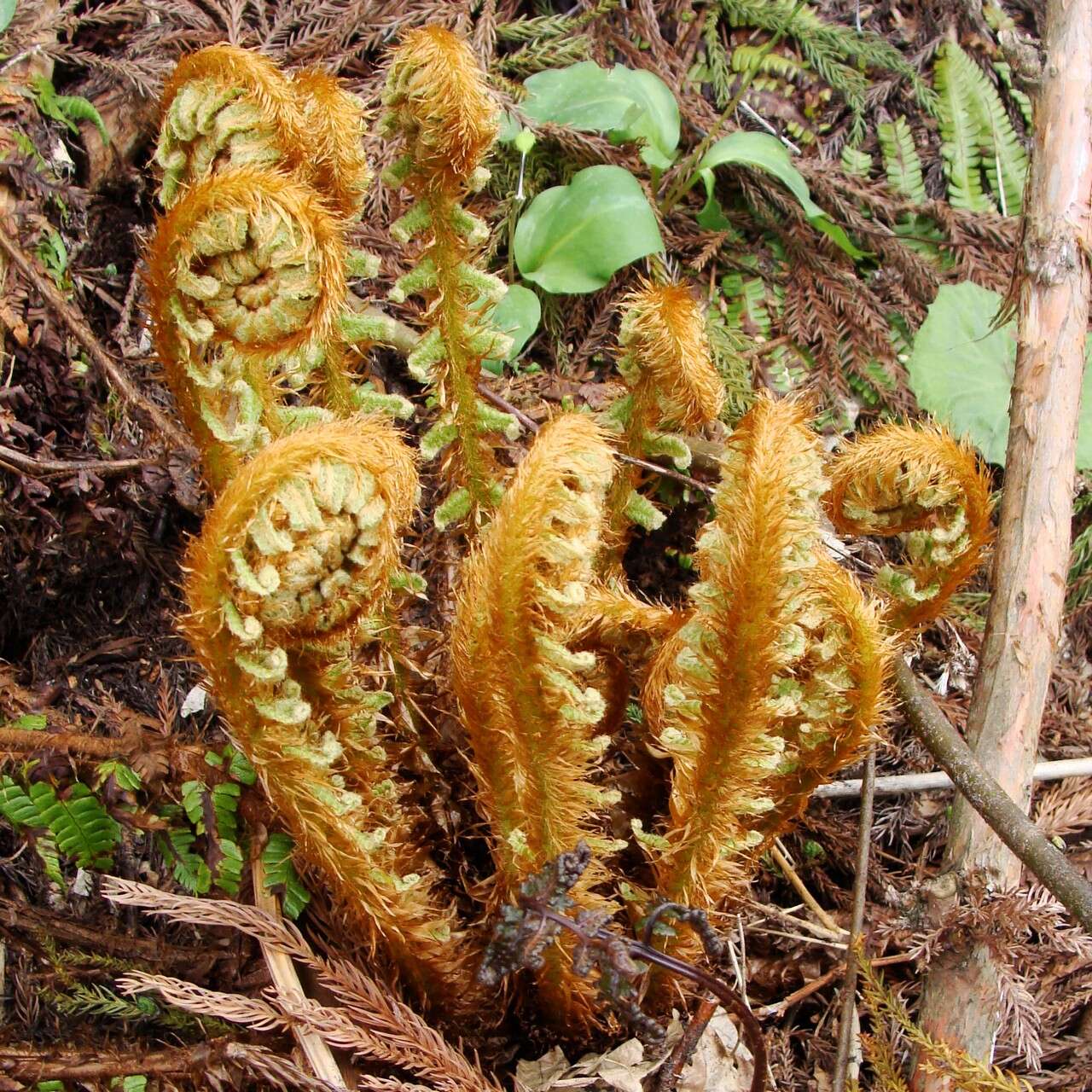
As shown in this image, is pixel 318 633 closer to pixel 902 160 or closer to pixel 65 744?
pixel 65 744

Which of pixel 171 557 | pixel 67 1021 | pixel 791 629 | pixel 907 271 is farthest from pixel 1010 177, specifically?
pixel 67 1021

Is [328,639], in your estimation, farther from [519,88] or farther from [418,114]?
[519,88]

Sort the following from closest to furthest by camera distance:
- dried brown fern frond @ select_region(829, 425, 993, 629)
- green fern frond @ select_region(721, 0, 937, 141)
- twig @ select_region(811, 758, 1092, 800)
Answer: dried brown fern frond @ select_region(829, 425, 993, 629) → twig @ select_region(811, 758, 1092, 800) → green fern frond @ select_region(721, 0, 937, 141)

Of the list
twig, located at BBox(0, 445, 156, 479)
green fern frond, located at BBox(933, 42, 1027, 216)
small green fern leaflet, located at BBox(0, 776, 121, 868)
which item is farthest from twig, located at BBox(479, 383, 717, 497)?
green fern frond, located at BBox(933, 42, 1027, 216)

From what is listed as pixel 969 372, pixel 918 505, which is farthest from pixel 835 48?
pixel 918 505

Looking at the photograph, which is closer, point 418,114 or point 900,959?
point 418,114

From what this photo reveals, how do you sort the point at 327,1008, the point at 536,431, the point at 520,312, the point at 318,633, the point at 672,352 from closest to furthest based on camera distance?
1. the point at 318,633
2. the point at 327,1008
3. the point at 672,352
4. the point at 536,431
5. the point at 520,312

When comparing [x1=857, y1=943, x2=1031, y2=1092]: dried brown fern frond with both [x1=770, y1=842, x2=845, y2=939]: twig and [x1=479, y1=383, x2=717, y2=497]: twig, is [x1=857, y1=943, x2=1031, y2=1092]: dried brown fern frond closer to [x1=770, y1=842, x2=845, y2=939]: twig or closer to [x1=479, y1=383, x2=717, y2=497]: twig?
[x1=770, y1=842, x2=845, y2=939]: twig
